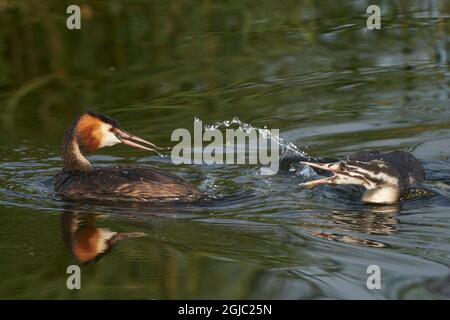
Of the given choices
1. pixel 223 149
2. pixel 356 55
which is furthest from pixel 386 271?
pixel 356 55

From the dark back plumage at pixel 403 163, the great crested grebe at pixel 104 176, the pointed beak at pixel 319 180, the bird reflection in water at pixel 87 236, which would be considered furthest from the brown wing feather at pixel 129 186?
the dark back plumage at pixel 403 163

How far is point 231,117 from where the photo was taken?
1048 cm

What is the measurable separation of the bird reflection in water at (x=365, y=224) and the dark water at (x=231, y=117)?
0.08 ft

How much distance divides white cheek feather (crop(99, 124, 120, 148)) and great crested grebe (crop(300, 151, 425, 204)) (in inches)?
60.7

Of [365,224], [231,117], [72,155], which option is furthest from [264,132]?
[365,224]

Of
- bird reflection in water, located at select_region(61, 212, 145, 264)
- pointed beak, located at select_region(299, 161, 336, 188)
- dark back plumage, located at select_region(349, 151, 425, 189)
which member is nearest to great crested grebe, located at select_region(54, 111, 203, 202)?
bird reflection in water, located at select_region(61, 212, 145, 264)

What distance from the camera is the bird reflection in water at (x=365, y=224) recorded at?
744 centimetres

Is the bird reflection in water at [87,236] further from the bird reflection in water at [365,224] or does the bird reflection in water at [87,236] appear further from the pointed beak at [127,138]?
the bird reflection in water at [365,224]

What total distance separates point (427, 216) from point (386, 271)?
1.38 metres

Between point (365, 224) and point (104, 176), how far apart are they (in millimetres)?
2069

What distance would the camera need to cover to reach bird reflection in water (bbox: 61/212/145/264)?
727 cm

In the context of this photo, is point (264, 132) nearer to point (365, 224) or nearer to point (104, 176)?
point (104, 176)

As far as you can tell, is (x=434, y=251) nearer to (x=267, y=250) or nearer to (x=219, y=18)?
(x=267, y=250)

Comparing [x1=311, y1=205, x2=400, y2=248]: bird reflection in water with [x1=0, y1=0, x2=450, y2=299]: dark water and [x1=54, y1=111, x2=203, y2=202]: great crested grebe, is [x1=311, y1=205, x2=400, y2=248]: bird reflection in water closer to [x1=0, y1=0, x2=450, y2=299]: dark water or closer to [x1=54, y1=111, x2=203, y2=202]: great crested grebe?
[x1=0, y1=0, x2=450, y2=299]: dark water
